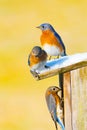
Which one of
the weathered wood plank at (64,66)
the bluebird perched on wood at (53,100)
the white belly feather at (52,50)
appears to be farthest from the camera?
the white belly feather at (52,50)

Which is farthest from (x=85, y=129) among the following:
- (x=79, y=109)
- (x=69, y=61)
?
(x=69, y=61)

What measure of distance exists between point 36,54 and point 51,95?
0.29m

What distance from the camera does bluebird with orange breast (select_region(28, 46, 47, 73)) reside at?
14.8ft

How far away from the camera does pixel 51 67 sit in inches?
177

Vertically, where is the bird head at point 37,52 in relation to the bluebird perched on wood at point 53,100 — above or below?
above

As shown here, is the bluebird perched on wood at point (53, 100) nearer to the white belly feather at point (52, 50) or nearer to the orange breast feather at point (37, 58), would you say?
the orange breast feather at point (37, 58)

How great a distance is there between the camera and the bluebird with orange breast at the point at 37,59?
4.51 meters

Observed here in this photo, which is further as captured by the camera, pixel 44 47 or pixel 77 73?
pixel 44 47

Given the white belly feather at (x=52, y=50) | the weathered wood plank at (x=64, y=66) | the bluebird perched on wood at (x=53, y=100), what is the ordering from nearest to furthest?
1. the weathered wood plank at (x=64, y=66)
2. the bluebird perched on wood at (x=53, y=100)
3. the white belly feather at (x=52, y=50)

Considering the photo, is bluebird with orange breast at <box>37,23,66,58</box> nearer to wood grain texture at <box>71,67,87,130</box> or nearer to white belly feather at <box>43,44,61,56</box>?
white belly feather at <box>43,44,61,56</box>

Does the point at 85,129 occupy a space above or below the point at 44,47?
below

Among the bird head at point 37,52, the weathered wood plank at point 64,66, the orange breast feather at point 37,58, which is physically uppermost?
the bird head at point 37,52

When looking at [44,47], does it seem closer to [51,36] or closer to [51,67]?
[51,36]

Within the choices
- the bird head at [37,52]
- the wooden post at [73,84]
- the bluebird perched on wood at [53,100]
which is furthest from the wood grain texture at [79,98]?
the bird head at [37,52]
